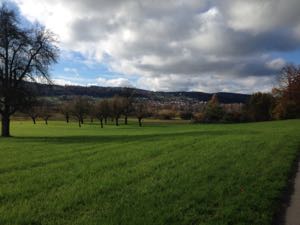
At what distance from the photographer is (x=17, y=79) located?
106ft

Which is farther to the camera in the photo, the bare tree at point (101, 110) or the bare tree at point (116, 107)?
the bare tree at point (116, 107)

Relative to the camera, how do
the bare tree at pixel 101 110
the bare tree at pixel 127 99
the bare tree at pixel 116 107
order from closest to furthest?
the bare tree at pixel 101 110 < the bare tree at pixel 116 107 < the bare tree at pixel 127 99

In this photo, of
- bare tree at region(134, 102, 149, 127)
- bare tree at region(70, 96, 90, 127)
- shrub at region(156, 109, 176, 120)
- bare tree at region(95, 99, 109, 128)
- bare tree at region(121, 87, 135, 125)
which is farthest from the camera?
shrub at region(156, 109, 176, 120)

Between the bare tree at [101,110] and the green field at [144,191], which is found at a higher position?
the bare tree at [101,110]

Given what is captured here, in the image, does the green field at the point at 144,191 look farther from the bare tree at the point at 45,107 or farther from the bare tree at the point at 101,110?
the bare tree at the point at 101,110

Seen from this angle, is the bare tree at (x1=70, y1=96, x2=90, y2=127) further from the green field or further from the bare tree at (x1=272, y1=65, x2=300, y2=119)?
the green field

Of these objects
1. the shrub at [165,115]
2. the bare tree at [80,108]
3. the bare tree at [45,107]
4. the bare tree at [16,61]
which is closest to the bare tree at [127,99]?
the bare tree at [80,108]

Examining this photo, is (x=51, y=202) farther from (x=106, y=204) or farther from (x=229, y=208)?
(x=229, y=208)

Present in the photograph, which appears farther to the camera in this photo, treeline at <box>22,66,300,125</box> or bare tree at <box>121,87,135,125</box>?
bare tree at <box>121,87,135,125</box>

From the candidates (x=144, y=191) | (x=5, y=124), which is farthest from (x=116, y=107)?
(x=144, y=191)

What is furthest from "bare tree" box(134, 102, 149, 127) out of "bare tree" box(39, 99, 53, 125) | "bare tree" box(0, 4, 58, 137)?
"bare tree" box(0, 4, 58, 137)

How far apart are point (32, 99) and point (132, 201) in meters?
26.8

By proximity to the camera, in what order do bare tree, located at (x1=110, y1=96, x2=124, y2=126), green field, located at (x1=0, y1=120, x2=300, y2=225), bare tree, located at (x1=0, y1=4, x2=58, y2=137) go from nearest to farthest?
1. green field, located at (x1=0, y1=120, x2=300, y2=225)
2. bare tree, located at (x1=0, y1=4, x2=58, y2=137)
3. bare tree, located at (x1=110, y1=96, x2=124, y2=126)

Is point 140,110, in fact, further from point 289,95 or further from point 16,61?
point 16,61
